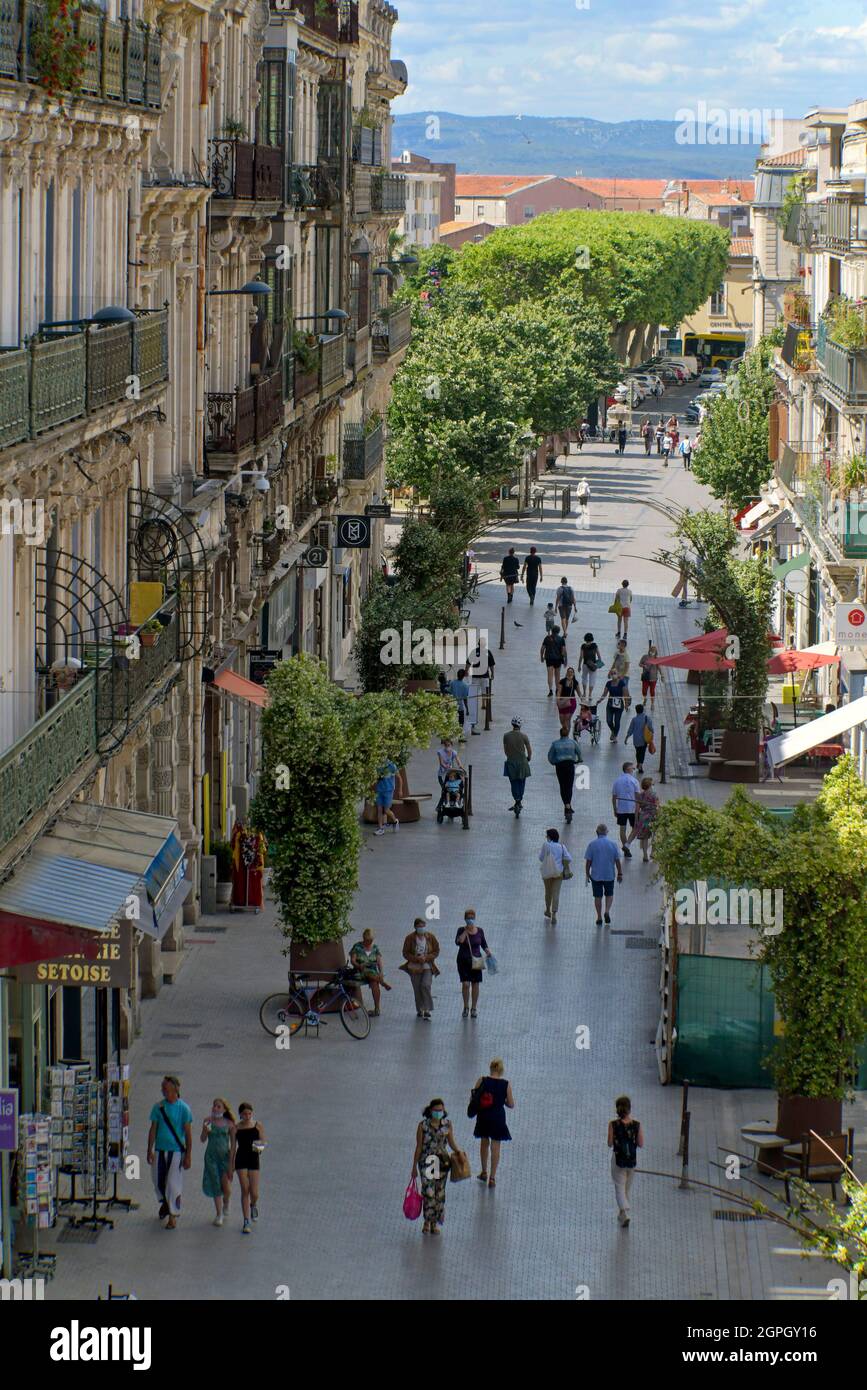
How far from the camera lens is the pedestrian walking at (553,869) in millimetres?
33219

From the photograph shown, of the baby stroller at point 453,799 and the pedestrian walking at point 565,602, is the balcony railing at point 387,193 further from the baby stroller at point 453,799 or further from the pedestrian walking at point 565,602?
the baby stroller at point 453,799

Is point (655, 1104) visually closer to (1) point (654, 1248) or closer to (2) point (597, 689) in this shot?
(1) point (654, 1248)

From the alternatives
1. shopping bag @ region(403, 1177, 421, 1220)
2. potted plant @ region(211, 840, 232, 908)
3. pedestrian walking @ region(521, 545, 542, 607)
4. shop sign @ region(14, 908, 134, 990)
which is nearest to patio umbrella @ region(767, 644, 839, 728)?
Result: potted plant @ region(211, 840, 232, 908)

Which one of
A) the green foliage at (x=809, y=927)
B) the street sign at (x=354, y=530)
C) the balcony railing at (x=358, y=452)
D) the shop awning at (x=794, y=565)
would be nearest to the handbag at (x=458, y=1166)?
the green foliage at (x=809, y=927)

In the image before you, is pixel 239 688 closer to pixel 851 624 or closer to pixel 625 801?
pixel 625 801

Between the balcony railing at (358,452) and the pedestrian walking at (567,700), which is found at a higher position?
the balcony railing at (358,452)

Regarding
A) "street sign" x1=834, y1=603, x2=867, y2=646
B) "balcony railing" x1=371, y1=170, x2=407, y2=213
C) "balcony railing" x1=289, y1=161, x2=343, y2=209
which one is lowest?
"street sign" x1=834, y1=603, x2=867, y2=646

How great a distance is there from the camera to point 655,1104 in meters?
25.9

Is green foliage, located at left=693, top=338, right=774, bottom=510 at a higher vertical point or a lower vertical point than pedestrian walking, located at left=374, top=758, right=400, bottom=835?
higher

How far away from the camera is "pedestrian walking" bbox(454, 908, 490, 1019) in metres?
28.6

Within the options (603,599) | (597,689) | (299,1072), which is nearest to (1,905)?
(299,1072)

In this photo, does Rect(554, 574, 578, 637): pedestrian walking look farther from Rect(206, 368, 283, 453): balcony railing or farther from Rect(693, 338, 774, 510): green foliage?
Rect(206, 368, 283, 453): balcony railing

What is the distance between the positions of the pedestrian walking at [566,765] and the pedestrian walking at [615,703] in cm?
571

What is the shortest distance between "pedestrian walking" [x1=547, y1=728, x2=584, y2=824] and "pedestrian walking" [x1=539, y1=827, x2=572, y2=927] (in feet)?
22.0
